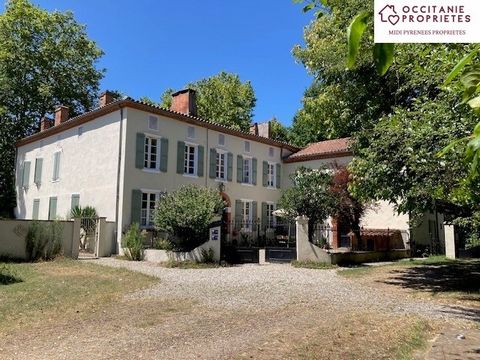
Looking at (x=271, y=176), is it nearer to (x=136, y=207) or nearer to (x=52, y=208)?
(x=136, y=207)

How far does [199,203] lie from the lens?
1620cm

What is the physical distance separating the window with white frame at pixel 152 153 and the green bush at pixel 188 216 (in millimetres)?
4763

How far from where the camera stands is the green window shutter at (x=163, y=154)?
2122cm

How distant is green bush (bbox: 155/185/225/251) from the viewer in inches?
627

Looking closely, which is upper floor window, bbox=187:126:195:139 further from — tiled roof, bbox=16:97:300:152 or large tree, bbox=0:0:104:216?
large tree, bbox=0:0:104:216

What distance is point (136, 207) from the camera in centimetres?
1981

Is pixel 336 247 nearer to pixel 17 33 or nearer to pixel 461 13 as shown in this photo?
pixel 461 13

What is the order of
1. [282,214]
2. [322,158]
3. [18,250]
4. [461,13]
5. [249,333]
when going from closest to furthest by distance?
[461,13]
[249,333]
[18,250]
[282,214]
[322,158]

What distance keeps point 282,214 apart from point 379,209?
7473mm

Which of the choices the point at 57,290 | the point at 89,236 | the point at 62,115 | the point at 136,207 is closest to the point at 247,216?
the point at 136,207

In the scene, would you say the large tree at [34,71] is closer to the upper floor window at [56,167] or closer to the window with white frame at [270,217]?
the upper floor window at [56,167]

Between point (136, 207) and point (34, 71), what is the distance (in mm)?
19603

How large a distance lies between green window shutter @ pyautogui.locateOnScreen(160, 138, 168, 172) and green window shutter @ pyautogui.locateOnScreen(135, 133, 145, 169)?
1.07 m

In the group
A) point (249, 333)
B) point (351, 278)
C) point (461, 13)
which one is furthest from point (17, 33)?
point (461, 13)
